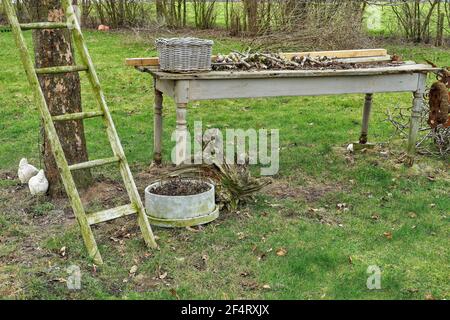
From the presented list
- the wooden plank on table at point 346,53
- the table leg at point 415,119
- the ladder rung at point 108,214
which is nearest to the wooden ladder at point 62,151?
the ladder rung at point 108,214

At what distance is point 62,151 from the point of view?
4258mm

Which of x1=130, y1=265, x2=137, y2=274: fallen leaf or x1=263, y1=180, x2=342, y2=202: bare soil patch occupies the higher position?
x1=130, y1=265, x2=137, y2=274: fallen leaf

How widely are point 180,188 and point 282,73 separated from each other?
4.94ft

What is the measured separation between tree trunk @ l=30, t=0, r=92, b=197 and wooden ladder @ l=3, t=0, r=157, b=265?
49 cm

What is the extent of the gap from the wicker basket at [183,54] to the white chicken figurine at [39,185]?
1.52m

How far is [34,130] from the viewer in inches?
312

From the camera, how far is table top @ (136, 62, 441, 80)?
5.20m

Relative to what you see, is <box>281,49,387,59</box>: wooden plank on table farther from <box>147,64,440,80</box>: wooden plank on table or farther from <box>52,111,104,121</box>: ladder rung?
<box>52,111,104,121</box>: ladder rung

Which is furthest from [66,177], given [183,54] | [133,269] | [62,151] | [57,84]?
[183,54]

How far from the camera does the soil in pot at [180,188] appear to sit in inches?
194

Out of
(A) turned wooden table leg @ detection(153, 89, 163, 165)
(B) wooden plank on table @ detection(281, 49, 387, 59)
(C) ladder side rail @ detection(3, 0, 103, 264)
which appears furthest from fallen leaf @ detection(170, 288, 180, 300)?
(B) wooden plank on table @ detection(281, 49, 387, 59)

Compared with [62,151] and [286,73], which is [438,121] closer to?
[286,73]

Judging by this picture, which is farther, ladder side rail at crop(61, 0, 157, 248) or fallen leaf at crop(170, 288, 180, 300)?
ladder side rail at crop(61, 0, 157, 248)

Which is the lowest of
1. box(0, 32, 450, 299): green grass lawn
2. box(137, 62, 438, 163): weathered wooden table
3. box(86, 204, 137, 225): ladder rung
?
box(0, 32, 450, 299): green grass lawn
